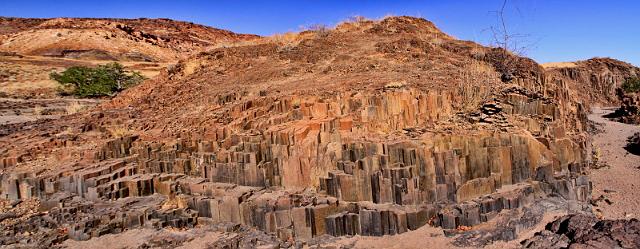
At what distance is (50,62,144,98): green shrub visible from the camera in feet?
83.0

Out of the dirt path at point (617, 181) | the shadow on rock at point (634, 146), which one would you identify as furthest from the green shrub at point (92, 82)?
the shadow on rock at point (634, 146)

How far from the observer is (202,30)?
52156 mm

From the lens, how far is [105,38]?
4216 centimetres

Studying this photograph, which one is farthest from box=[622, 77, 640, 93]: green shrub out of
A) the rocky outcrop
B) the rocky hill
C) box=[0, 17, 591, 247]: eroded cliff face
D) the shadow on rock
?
the rocky outcrop

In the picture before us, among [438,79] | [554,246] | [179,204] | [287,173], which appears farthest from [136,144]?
[554,246]

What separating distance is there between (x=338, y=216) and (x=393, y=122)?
279 centimetres

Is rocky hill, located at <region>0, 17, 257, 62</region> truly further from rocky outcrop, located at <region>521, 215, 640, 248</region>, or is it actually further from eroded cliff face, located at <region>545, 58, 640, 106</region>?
rocky outcrop, located at <region>521, 215, 640, 248</region>

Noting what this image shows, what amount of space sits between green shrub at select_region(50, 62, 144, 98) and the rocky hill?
1278 cm

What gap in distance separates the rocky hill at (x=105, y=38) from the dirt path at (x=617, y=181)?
115ft

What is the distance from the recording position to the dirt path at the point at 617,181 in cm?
814

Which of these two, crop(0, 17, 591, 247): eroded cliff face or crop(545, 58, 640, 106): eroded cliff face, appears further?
crop(545, 58, 640, 106): eroded cliff face

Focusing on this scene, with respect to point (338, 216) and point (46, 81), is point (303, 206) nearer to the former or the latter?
point (338, 216)

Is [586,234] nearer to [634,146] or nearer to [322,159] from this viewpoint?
[322,159]

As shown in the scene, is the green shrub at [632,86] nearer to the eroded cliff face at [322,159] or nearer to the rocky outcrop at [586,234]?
the eroded cliff face at [322,159]
